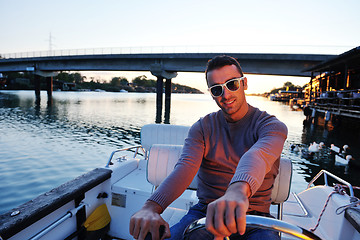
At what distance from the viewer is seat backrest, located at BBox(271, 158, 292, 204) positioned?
2619 millimetres

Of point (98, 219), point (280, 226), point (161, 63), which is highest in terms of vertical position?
point (161, 63)

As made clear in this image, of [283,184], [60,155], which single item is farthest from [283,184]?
[60,155]

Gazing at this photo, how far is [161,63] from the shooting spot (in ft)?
102

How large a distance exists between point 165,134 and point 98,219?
2.57m

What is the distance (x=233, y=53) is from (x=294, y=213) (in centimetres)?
2501

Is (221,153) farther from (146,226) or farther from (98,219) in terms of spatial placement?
(98,219)

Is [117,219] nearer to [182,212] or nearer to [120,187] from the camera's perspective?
[120,187]

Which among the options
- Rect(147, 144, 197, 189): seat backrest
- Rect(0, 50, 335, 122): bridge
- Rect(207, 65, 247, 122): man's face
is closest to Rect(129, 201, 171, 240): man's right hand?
Rect(207, 65, 247, 122): man's face

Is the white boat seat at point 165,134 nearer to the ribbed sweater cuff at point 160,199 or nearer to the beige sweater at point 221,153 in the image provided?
the beige sweater at point 221,153

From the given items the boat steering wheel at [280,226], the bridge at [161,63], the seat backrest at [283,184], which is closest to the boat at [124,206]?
the seat backrest at [283,184]

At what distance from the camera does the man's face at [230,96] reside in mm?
1955

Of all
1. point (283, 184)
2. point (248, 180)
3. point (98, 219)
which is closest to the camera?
point (248, 180)

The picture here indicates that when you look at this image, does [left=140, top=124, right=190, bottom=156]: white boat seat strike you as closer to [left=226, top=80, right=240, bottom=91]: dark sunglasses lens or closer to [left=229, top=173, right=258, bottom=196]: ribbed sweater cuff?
[left=226, top=80, right=240, bottom=91]: dark sunglasses lens

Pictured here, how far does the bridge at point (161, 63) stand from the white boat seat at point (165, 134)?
76.2 ft
